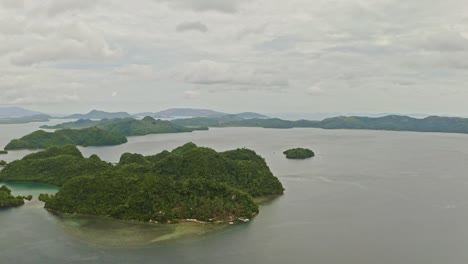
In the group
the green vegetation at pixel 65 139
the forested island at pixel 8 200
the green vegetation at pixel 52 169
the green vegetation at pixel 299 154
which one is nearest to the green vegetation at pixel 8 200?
the forested island at pixel 8 200

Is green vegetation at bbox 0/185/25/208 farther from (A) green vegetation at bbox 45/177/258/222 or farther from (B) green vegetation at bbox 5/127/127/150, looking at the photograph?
(B) green vegetation at bbox 5/127/127/150

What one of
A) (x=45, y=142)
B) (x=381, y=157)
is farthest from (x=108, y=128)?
(x=381, y=157)

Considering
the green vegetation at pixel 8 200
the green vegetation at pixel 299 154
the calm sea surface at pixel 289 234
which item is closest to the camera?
the calm sea surface at pixel 289 234

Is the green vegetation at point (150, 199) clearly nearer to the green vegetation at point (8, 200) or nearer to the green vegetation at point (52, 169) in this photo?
the green vegetation at point (8, 200)

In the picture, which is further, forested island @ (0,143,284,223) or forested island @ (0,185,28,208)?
forested island @ (0,185,28,208)

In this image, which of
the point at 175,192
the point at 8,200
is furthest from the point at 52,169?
the point at 175,192

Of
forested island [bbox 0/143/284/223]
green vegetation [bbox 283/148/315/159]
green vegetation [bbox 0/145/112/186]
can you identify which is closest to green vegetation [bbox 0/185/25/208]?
forested island [bbox 0/143/284/223]

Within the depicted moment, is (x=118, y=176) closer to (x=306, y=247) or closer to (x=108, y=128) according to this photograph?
(x=306, y=247)

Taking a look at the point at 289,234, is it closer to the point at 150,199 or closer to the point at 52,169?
the point at 150,199
